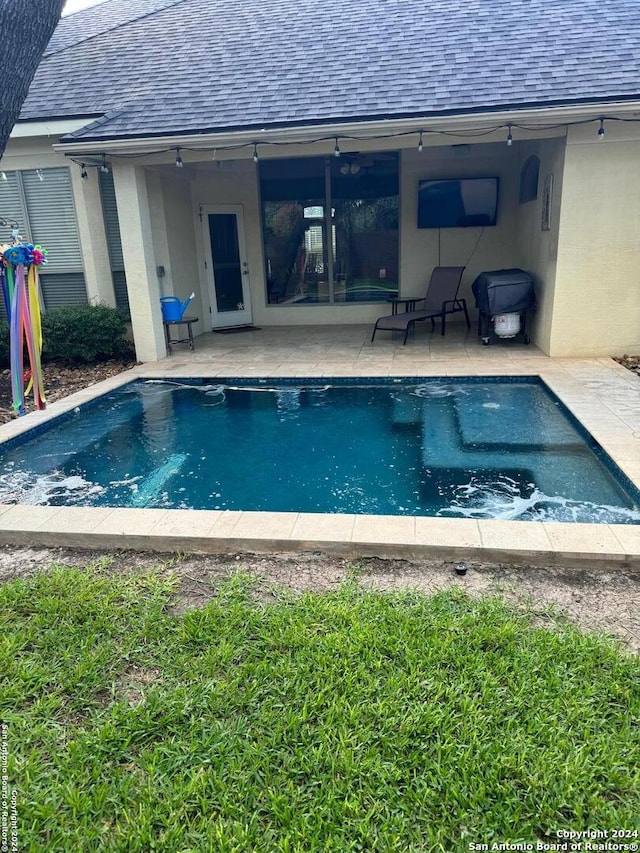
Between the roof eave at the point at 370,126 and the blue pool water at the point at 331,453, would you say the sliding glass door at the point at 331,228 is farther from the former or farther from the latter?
the blue pool water at the point at 331,453

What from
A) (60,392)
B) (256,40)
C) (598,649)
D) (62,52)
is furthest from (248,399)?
(62,52)

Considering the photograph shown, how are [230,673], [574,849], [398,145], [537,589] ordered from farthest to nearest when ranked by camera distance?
[398,145] → [537,589] → [230,673] → [574,849]

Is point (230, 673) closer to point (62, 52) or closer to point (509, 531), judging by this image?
point (509, 531)

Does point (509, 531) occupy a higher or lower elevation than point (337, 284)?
lower

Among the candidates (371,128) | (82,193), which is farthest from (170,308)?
(371,128)

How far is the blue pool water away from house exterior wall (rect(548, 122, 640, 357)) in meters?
1.34

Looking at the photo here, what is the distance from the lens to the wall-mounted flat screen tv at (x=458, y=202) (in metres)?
9.84

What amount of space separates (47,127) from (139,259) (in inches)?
96.0

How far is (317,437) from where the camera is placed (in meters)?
5.46

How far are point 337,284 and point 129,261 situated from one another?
4.33 m

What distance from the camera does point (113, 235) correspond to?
8.48m

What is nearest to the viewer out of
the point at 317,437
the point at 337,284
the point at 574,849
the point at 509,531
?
the point at 574,849

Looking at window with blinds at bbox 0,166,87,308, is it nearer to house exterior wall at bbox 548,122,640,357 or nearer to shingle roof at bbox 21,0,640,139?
shingle roof at bbox 21,0,640,139

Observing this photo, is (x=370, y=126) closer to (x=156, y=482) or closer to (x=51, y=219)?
(x=51, y=219)
